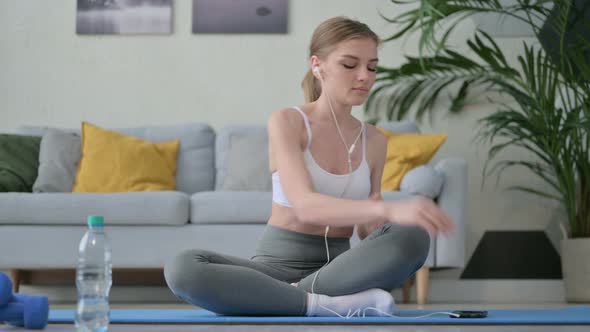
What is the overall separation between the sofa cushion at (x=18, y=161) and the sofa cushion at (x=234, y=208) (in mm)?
1001

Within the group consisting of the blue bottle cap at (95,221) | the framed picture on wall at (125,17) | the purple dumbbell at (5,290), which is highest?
the framed picture on wall at (125,17)

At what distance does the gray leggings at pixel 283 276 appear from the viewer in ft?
6.94

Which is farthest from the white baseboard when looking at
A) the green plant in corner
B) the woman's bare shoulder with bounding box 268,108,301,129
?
the woman's bare shoulder with bounding box 268,108,301,129

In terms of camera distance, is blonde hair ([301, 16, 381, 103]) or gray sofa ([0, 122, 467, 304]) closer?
blonde hair ([301, 16, 381, 103])

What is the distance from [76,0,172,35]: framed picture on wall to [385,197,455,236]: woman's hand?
3.50m

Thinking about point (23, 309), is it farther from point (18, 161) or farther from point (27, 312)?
point (18, 161)

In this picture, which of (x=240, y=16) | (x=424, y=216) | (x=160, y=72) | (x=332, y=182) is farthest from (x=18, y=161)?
(x=424, y=216)

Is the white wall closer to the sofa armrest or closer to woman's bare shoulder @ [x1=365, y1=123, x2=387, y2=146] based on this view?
the sofa armrest

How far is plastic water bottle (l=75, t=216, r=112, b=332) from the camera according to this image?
5.03 feet

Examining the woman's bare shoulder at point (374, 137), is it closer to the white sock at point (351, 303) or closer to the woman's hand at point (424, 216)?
the white sock at point (351, 303)

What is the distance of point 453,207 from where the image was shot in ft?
12.8

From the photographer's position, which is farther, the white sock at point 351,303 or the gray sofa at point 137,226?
the gray sofa at point 137,226

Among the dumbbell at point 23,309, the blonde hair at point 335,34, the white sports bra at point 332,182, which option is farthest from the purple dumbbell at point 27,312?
the blonde hair at point 335,34

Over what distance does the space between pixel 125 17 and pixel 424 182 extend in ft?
7.23
